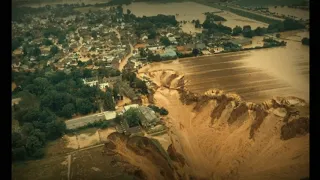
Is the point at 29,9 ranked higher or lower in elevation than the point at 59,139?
higher

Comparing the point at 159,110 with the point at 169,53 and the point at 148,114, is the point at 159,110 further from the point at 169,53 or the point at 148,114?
the point at 169,53

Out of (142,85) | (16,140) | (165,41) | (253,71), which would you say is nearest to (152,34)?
(165,41)

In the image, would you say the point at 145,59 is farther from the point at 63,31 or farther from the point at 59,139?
the point at 59,139

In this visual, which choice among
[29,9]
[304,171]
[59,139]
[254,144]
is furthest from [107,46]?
[304,171]

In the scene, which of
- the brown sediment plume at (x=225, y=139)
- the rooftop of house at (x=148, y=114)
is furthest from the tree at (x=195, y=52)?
the rooftop of house at (x=148, y=114)

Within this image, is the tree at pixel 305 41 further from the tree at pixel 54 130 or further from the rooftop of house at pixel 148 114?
the tree at pixel 54 130

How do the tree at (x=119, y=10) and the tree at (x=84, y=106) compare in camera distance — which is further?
the tree at (x=119, y=10)
